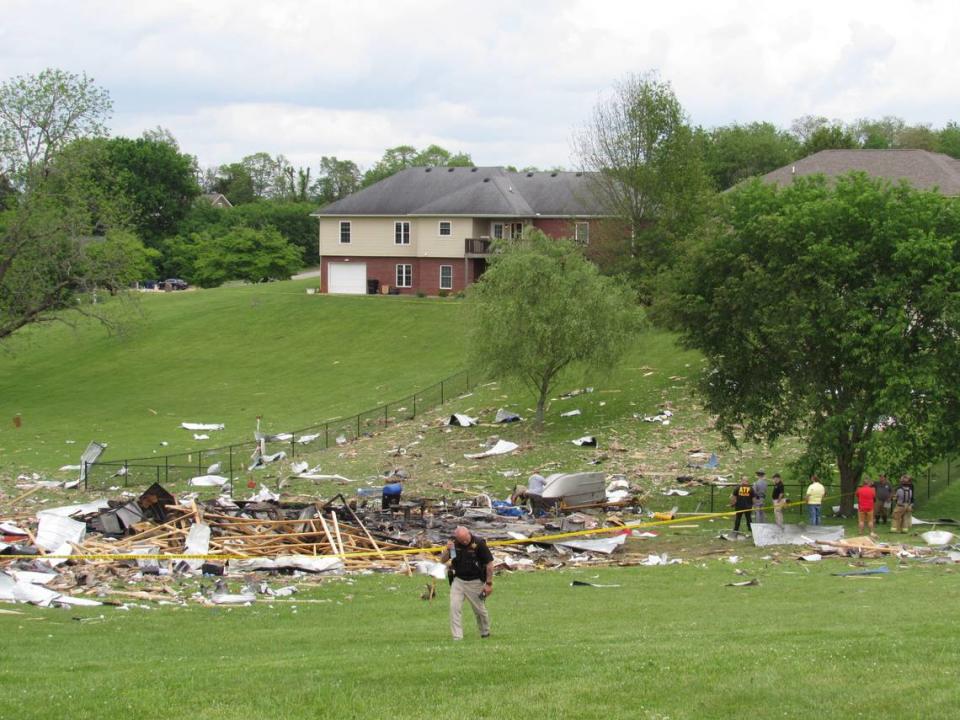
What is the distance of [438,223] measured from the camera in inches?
3209

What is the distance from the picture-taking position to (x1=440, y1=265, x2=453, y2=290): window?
81.2 meters

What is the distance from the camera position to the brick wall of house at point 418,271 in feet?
265

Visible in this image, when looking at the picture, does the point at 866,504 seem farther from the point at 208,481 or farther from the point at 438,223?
the point at 438,223

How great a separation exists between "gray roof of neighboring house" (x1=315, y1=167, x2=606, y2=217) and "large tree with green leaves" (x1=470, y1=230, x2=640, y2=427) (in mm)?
31067

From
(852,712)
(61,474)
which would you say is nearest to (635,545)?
(852,712)

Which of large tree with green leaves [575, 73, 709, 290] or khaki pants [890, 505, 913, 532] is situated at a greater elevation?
large tree with green leaves [575, 73, 709, 290]

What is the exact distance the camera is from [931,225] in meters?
29.6

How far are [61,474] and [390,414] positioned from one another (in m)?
15.3

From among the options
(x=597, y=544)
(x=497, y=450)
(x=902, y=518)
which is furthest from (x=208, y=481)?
(x=902, y=518)

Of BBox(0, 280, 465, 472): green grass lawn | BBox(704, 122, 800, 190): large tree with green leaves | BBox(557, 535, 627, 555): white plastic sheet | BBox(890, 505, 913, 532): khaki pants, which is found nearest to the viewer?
BBox(557, 535, 627, 555): white plastic sheet

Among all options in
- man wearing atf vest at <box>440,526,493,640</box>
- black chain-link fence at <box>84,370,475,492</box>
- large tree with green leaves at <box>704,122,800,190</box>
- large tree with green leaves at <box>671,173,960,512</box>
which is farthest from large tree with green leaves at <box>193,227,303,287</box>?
man wearing atf vest at <box>440,526,493,640</box>

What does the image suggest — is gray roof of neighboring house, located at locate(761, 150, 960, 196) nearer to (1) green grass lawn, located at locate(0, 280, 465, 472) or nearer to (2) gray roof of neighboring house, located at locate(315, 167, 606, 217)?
(2) gray roof of neighboring house, located at locate(315, 167, 606, 217)

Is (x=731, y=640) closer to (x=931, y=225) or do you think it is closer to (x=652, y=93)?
(x=931, y=225)

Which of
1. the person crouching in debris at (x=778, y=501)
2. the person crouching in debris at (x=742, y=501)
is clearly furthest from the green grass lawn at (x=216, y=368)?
the person crouching in debris at (x=742, y=501)
